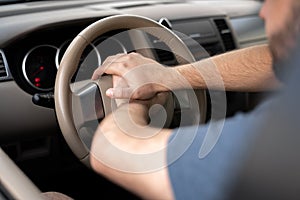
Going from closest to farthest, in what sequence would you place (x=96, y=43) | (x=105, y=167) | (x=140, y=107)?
(x=105, y=167), (x=140, y=107), (x=96, y=43)

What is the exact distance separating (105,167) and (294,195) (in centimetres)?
56

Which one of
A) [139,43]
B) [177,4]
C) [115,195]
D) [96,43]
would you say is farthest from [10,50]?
[177,4]

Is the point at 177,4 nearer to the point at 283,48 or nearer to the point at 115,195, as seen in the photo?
the point at 115,195

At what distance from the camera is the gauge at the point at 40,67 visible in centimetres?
190

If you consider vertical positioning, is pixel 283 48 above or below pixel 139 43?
above

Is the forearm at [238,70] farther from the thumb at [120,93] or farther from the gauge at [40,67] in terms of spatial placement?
the gauge at [40,67]

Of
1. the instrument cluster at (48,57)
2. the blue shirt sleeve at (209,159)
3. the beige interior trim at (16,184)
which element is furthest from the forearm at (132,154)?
the instrument cluster at (48,57)

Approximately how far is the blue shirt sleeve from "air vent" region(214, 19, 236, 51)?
150 cm

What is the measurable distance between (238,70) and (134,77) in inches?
16.5

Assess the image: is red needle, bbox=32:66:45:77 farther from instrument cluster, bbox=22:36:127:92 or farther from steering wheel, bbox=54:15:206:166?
steering wheel, bbox=54:15:206:166

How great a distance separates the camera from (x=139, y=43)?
6.24 feet

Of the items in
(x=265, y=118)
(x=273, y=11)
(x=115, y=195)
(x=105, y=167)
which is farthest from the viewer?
(x=115, y=195)

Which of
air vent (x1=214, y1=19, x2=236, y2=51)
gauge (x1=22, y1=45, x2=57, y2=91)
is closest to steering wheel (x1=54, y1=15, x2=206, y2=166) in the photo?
gauge (x1=22, y1=45, x2=57, y2=91)

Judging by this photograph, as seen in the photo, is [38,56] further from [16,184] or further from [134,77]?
[16,184]
